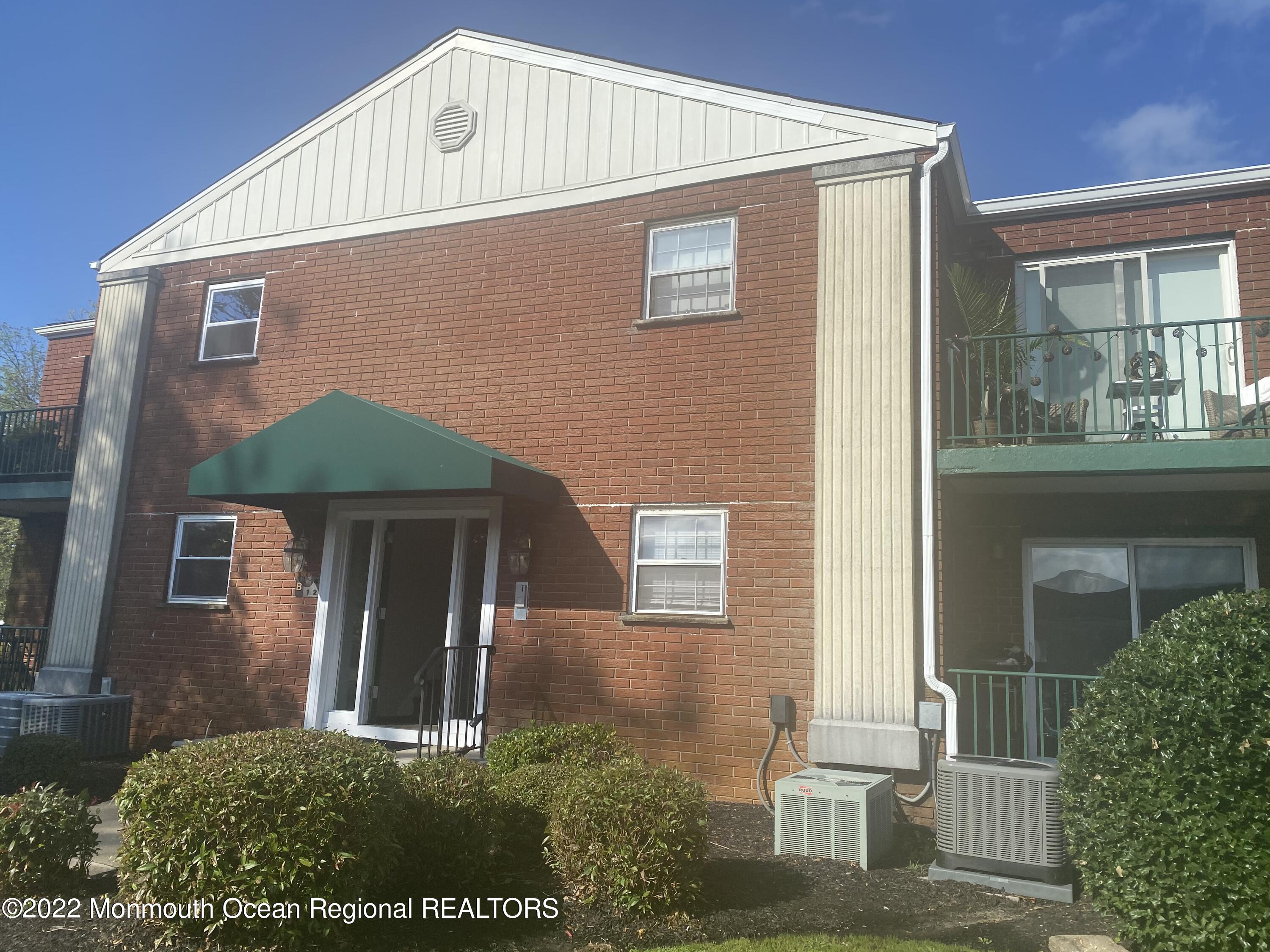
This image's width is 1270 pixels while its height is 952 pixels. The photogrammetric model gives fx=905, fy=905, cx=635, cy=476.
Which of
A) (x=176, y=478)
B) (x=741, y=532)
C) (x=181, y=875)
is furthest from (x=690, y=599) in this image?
(x=176, y=478)

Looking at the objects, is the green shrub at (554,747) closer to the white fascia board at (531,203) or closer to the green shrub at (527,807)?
the green shrub at (527,807)

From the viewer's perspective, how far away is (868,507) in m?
7.93

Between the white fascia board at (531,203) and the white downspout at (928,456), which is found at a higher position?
the white fascia board at (531,203)

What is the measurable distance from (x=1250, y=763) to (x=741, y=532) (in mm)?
4583

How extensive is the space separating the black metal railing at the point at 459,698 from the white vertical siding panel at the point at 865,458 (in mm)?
3265

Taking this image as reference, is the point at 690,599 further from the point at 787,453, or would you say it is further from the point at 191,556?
the point at 191,556

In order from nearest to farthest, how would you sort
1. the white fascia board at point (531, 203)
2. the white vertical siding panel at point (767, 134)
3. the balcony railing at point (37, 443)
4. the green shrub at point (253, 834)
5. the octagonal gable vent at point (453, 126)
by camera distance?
the green shrub at point (253, 834)
the white fascia board at point (531, 203)
the white vertical siding panel at point (767, 134)
the octagonal gable vent at point (453, 126)
the balcony railing at point (37, 443)

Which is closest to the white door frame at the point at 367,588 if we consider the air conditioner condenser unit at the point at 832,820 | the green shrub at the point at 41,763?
the green shrub at the point at 41,763

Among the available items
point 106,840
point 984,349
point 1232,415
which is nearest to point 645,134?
point 984,349

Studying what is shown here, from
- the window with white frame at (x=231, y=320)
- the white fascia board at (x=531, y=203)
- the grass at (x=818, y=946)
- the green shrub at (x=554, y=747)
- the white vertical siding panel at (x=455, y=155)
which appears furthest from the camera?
the window with white frame at (x=231, y=320)

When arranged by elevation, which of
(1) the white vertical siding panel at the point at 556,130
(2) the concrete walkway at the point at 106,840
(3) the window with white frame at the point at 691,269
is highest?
(1) the white vertical siding panel at the point at 556,130

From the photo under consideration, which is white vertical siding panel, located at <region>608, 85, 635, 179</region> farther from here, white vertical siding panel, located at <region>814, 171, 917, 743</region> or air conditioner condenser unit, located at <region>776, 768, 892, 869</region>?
air conditioner condenser unit, located at <region>776, 768, 892, 869</region>

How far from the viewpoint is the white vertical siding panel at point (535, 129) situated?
10.2 m

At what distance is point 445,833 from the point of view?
17.7 ft
